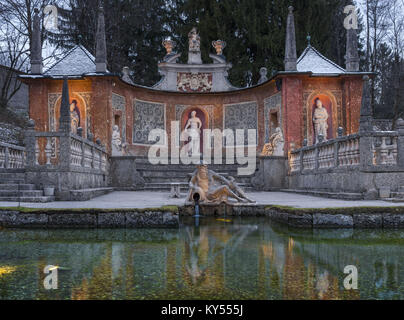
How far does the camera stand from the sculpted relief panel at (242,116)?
21453 mm

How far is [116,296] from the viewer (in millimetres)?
3385

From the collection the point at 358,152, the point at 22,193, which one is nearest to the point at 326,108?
the point at 358,152

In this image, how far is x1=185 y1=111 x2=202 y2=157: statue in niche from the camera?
22125 mm

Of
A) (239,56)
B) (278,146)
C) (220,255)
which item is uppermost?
(239,56)

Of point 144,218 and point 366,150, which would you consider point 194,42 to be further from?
point 144,218

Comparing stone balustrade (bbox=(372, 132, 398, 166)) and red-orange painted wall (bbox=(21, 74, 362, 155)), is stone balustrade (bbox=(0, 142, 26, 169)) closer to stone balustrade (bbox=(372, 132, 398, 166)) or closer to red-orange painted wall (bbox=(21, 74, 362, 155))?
red-orange painted wall (bbox=(21, 74, 362, 155))

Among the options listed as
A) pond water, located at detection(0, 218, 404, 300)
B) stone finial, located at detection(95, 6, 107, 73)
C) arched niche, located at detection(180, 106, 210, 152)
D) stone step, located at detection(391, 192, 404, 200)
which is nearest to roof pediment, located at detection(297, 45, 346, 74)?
arched niche, located at detection(180, 106, 210, 152)

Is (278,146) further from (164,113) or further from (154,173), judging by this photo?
(164,113)

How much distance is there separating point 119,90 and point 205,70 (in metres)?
5.34

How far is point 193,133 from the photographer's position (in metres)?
22.1

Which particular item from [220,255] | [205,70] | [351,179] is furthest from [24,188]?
[205,70]
